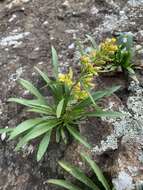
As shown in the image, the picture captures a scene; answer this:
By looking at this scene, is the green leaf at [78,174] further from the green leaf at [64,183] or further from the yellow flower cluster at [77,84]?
the yellow flower cluster at [77,84]

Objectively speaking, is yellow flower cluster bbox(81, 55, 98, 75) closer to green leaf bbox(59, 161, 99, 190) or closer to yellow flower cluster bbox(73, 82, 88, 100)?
yellow flower cluster bbox(73, 82, 88, 100)

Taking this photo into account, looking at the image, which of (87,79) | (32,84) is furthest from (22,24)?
(87,79)

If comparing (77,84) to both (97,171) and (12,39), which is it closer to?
(97,171)

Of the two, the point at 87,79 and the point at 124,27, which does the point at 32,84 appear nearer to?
the point at 87,79

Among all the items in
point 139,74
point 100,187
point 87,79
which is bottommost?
point 100,187

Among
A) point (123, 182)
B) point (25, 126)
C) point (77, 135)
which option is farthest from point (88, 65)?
point (123, 182)

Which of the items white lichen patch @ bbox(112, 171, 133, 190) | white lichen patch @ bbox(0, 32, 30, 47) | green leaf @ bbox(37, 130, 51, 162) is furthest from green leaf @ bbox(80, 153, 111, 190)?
white lichen patch @ bbox(0, 32, 30, 47)
